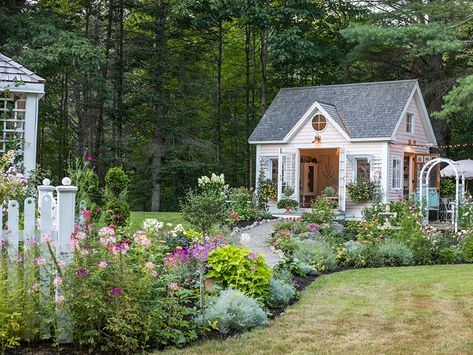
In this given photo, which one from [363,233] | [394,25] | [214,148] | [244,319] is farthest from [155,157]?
[244,319]

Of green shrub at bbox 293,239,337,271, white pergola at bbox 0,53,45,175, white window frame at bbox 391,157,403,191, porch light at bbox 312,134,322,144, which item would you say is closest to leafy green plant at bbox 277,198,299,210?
porch light at bbox 312,134,322,144

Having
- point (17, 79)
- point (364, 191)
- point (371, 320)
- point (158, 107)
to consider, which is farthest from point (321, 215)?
point (158, 107)

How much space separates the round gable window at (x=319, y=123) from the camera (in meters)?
20.2

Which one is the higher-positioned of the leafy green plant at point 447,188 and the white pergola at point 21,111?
the white pergola at point 21,111

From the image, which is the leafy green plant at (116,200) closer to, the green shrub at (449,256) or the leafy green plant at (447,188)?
the green shrub at (449,256)

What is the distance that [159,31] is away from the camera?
24219mm

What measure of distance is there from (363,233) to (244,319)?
6.53 meters

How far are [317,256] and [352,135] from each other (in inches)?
398

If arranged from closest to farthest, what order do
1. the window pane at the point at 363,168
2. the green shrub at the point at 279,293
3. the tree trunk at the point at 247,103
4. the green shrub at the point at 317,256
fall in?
the green shrub at the point at 279,293 < the green shrub at the point at 317,256 < the window pane at the point at 363,168 < the tree trunk at the point at 247,103

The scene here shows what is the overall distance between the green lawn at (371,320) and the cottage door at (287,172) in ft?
36.4

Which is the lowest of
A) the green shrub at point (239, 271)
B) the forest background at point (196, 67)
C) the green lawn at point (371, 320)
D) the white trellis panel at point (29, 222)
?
the green lawn at point (371, 320)

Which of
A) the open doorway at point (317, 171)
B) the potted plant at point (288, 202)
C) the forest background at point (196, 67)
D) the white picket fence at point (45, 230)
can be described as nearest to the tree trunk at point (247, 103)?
the forest background at point (196, 67)

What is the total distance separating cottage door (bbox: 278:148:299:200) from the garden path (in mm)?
3624

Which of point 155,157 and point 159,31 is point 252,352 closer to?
point 155,157
